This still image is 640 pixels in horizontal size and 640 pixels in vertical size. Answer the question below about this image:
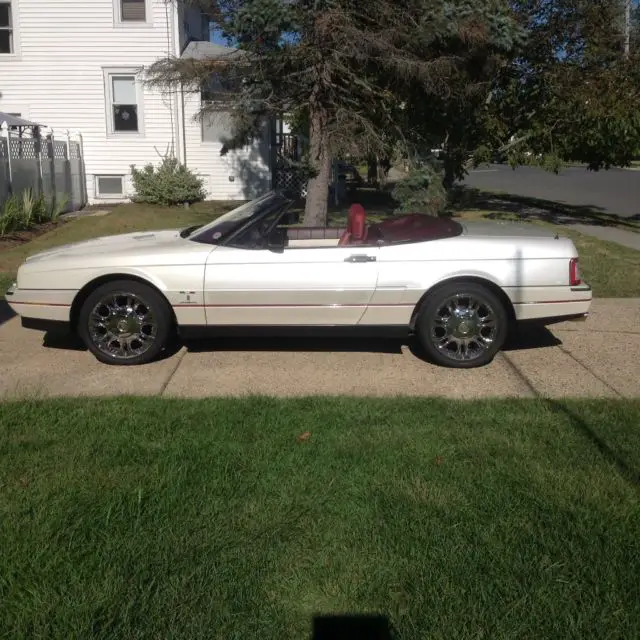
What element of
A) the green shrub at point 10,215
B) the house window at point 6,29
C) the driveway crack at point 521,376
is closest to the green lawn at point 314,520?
the driveway crack at point 521,376

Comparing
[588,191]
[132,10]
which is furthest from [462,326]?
[588,191]

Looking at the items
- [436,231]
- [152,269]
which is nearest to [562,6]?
[436,231]

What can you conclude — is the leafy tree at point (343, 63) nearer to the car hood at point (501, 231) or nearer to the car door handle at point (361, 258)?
the car hood at point (501, 231)

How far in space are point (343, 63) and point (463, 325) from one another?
6936 millimetres

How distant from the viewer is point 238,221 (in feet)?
20.3

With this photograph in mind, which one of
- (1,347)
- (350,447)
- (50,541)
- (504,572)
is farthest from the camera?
(1,347)

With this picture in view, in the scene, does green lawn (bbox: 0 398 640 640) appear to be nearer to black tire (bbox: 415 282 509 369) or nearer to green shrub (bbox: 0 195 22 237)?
black tire (bbox: 415 282 509 369)

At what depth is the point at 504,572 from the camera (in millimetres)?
3152

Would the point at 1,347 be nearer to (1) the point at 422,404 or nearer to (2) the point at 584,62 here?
(1) the point at 422,404

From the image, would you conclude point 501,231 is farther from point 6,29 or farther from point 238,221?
point 6,29

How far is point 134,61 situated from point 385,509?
18233 millimetres

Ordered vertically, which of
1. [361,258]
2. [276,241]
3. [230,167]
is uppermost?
[230,167]

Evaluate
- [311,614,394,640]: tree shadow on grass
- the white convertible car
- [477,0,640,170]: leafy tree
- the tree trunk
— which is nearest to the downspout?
[477,0,640,170]: leafy tree

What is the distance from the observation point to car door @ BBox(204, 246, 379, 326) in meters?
5.89
